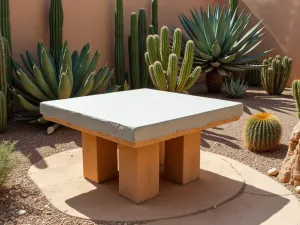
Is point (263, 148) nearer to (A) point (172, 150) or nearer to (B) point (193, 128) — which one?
(A) point (172, 150)

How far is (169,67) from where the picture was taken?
6160 mm

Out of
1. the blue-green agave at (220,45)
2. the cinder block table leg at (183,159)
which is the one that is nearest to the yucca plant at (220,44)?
the blue-green agave at (220,45)

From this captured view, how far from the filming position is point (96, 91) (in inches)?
251

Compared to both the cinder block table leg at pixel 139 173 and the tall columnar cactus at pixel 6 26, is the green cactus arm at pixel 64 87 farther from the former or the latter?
the cinder block table leg at pixel 139 173

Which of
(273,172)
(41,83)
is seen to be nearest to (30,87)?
(41,83)

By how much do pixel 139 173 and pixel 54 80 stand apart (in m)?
3.08

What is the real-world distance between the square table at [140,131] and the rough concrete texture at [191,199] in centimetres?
14

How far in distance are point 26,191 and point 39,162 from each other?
820 millimetres

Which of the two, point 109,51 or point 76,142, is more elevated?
point 109,51

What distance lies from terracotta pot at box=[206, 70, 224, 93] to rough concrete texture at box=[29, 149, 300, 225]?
475cm

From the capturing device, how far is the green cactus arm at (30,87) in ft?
18.3

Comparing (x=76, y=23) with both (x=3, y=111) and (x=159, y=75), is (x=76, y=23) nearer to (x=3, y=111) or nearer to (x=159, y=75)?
(x=159, y=75)

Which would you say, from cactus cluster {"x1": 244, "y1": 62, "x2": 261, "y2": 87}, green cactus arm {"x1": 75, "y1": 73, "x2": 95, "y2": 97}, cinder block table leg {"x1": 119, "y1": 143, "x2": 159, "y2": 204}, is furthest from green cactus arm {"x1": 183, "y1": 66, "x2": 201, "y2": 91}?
cactus cluster {"x1": 244, "y1": 62, "x2": 261, "y2": 87}

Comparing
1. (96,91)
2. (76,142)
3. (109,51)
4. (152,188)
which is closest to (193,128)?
(152,188)
